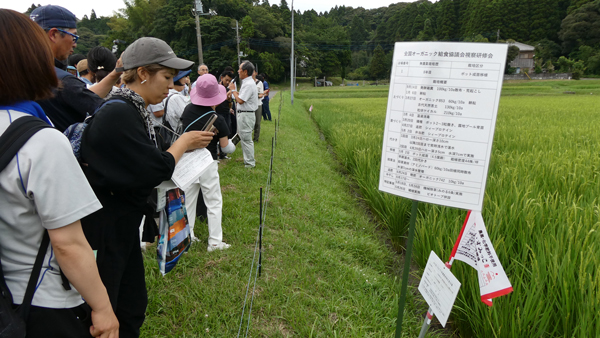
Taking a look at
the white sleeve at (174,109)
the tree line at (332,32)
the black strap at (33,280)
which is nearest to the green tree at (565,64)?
the tree line at (332,32)

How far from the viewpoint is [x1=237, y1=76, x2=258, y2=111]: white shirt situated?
537cm

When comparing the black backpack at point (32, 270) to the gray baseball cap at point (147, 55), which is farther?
the gray baseball cap at point (147, 55)

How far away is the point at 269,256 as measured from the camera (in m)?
2.94

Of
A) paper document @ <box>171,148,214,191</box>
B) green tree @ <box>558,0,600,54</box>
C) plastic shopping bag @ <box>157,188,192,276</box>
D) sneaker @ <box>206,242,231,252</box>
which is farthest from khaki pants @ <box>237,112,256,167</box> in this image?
green tree @ <box>558,0,600,54</box>

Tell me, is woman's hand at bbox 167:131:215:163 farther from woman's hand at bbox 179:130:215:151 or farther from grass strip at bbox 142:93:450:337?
grass strip at bbox 142:93:450:337

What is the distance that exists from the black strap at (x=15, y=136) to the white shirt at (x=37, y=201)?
0.01 metres

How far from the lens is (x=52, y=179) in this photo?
0.86 meters

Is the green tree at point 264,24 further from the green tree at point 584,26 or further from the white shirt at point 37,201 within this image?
the white shirt at point 37,201

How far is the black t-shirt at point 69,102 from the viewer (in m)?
1.74

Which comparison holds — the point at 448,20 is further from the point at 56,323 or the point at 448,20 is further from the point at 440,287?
the point at 56,323

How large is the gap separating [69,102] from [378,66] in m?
65.6

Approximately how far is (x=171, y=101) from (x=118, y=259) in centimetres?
254

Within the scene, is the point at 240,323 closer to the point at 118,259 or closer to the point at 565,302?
the point at 118,259

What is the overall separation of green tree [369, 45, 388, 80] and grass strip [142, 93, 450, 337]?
2451 inches
